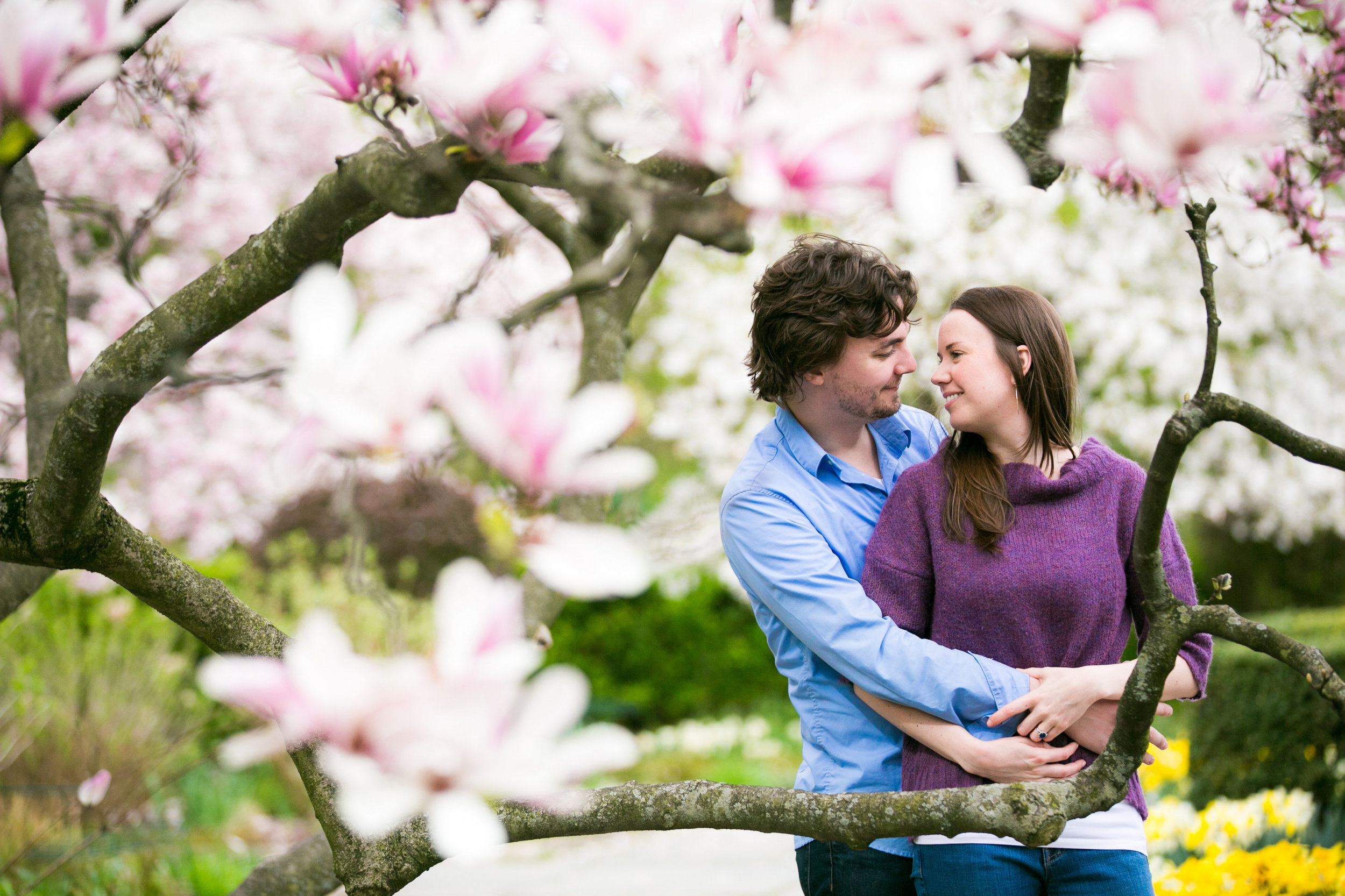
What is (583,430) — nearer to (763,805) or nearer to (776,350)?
(763,805)

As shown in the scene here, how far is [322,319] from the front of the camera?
565 mm

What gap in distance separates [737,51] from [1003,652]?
3.72ft

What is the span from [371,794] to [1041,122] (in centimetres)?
134

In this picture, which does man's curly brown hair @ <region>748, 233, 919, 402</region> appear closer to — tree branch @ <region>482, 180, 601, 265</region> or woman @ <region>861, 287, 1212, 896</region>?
woman @ <region>861, 287, 1212, 896</region>

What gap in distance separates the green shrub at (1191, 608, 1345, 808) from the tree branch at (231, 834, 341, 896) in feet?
11.2

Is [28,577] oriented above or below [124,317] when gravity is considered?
below

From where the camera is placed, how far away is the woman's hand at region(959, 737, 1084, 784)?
1570 mm

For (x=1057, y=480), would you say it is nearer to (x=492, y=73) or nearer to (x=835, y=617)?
(x=835, y=617)

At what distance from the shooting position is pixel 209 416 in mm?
6738

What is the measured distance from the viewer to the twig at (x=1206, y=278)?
3.83ft

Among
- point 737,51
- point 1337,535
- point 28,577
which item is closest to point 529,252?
point 28,577

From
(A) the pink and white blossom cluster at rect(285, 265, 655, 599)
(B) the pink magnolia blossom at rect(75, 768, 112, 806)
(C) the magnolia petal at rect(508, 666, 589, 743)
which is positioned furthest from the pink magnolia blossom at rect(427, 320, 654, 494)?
(B) the pink magnolia blossom at rect(75, 768, 112, 806)

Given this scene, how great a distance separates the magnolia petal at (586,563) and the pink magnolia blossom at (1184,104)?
1.39 feet

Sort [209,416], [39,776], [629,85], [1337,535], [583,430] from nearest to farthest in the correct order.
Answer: [583,430]
[629,85]
[39,776]
[209,416]
[1337,535]
